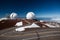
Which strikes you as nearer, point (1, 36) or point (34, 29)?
point (1, 36)

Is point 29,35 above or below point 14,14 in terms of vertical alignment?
below

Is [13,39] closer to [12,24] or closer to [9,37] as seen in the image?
[9,37]

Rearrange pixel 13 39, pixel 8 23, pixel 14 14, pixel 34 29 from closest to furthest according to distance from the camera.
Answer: pixel 13 39 < pixel 34 29 < pixel 8 23 < pixel 14 14

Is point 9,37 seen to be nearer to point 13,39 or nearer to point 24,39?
point 13,39

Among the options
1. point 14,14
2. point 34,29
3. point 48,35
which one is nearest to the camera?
point 48,35

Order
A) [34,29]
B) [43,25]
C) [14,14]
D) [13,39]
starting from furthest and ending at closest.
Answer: [14,14], [43,25], [34,29], [13,39]

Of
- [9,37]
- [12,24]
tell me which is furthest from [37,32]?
[12,24]

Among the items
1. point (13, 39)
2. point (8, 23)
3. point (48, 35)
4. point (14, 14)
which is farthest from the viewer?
point (14, 14)

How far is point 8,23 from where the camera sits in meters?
3.48

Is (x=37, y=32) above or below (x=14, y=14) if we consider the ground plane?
below

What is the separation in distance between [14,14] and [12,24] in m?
0.73

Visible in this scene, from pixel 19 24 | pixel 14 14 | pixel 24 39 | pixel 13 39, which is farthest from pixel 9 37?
pixel 14 14

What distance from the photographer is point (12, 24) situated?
11.6 ft

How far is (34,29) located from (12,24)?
79 centimetres
